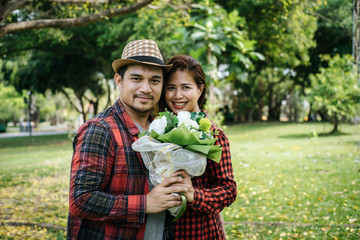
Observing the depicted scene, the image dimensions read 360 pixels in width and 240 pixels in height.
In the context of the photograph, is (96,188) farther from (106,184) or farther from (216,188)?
(216,188)

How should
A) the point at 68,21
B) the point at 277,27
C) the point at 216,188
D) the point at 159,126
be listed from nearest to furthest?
the point at 159,126
the point at 216,188
the point at 68,21
the point at 277,27

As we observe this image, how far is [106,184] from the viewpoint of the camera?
1930 mm

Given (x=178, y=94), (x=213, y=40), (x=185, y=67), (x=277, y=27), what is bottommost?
(x=178, y=94)

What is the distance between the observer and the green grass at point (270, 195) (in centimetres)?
527

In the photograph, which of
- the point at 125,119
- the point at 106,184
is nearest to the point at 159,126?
the point at 125,119

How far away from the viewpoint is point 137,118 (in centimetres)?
225

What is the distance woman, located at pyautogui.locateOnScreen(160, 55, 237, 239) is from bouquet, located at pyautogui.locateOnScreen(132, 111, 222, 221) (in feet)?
0.31

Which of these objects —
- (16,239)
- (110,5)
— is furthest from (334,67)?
(16,239)

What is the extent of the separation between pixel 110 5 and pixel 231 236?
4.95m

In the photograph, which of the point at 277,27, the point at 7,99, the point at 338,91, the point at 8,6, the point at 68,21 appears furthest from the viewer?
the point at 7,99

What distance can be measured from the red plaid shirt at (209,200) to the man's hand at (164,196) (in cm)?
17

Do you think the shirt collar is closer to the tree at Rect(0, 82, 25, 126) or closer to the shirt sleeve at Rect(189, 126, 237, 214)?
the shirt sleeve at Rect(189, 126, 237, 214)

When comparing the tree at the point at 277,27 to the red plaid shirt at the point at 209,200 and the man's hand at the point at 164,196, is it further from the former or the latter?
the man's hand at the point at 164,196

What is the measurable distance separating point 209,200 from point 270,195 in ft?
18.3
